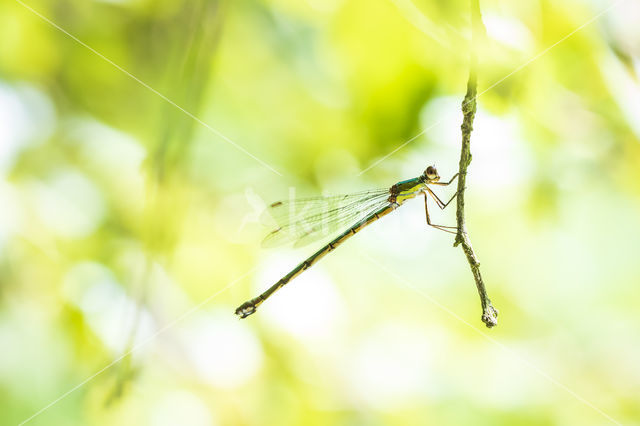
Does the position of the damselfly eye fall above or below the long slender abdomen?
above

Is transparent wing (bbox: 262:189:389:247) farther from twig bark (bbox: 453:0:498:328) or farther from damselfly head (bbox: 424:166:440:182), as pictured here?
twig bark (bbox: 453:0:498:328)

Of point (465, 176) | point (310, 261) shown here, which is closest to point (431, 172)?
point (465, 176)

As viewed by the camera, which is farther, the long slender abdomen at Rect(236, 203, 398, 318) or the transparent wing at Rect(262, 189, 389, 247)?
the transparent wing at Rect(262, 189, 389, 247)

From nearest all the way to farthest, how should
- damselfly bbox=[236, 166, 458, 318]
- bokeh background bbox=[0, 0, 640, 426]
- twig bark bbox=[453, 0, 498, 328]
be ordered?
twig bark bbox=[453, 0, 498, 328], bokeh background bbox=[0, 0, 640, 426], damselfly bbox=[236, 166, 458, 318]

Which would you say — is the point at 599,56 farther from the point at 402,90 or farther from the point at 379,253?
the point at 379,253

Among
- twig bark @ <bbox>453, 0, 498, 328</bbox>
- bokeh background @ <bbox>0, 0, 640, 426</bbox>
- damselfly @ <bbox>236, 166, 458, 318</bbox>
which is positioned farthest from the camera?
damselfly @ <bbox>236, 166, 458, 318</bbox>

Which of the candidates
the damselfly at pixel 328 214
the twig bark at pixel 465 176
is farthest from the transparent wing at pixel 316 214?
the twig bark at pixel 465 176

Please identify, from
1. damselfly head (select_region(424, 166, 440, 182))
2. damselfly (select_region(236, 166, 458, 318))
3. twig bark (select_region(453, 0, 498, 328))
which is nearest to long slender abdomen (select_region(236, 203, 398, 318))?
damselfly (select_region(236, 166, 458, 318))
